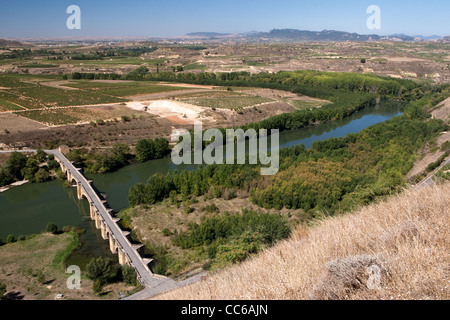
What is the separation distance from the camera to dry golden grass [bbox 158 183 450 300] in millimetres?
3699

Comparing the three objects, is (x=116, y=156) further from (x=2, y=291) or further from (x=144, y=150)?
(x=2, y=291)

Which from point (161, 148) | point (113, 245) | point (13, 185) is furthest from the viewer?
point (161, 148)

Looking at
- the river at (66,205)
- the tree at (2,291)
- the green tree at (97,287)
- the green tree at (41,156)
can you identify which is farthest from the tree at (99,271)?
the green tree at (41,156)

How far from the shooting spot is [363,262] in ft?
13.6

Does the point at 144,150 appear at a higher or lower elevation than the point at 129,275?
higher

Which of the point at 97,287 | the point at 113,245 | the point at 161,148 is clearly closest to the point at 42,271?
the point at 113,245

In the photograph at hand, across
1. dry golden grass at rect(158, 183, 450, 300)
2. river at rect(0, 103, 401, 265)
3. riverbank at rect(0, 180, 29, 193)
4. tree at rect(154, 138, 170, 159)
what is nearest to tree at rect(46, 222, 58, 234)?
A: river at rect(0, 103, 401, 265)

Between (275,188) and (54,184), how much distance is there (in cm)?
1633

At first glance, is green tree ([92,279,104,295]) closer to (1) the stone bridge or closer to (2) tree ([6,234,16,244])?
(1) the stone bridge

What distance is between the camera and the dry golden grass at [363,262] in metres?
3.70
